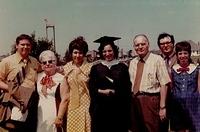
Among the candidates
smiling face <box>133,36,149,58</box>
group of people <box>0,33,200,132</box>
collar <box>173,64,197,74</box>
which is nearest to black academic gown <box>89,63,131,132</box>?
group of people <box>0,33,200,132</box>

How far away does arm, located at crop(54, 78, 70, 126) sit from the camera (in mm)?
6836

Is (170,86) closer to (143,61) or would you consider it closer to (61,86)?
(143,61)

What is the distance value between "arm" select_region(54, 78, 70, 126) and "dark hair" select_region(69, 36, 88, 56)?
47 cm

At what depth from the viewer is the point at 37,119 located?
695 cm

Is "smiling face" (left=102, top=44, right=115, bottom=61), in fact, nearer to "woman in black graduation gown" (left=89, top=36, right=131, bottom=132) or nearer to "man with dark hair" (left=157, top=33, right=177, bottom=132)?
"woman in black graduation gown" (left=89, top=36, right=131, bottom=132)

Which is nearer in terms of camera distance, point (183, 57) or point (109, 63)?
point (109, 63)

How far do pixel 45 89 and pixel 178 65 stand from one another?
2.05 metres

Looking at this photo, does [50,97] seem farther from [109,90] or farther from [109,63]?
[109,63]

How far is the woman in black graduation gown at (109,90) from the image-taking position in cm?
689

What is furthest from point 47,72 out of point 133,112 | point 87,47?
point 133,112

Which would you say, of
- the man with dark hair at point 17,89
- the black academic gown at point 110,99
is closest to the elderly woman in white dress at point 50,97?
the man with dark hair at point 17,89

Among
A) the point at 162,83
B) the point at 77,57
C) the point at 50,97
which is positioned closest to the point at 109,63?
the point at 77,57

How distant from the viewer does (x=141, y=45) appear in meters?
7.03

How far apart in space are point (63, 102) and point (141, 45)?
1394 mm
